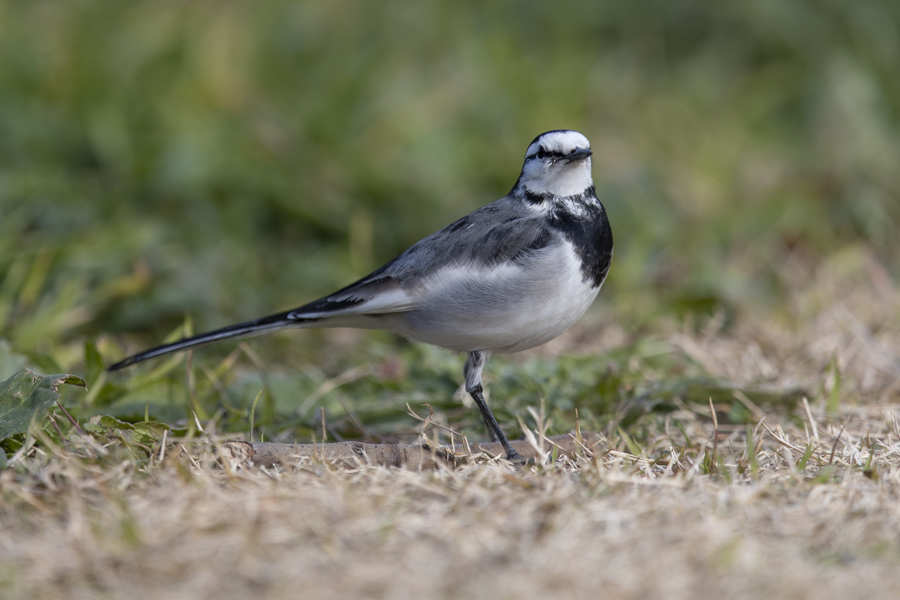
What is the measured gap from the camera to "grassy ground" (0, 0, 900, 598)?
89.5 inches

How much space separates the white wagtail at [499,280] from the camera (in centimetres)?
355

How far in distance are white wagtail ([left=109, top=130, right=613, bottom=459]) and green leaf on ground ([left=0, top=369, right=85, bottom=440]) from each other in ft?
2.27

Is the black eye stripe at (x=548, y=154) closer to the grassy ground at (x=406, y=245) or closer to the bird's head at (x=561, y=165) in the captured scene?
the bird's head at (x=561, y=165)

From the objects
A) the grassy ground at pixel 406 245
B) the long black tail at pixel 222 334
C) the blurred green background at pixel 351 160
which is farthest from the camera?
the blurred green background at pixel 351 160

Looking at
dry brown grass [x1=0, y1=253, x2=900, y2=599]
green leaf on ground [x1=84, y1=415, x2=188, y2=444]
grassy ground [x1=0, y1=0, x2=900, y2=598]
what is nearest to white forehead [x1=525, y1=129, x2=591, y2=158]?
grassy ground [x1=0, y1=0, x2=900, y2=598]

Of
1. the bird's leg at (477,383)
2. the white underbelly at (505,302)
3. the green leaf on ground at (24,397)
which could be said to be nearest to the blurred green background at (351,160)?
the bird's leg at (477,383)

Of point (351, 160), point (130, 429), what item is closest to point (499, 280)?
point (130, 429)

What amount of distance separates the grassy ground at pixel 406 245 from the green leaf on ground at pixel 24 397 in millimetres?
51

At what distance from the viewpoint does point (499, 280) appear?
3.57 meters

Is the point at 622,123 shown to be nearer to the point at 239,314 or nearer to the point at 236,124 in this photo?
the point at 236,124

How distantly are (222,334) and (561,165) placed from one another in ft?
4.69

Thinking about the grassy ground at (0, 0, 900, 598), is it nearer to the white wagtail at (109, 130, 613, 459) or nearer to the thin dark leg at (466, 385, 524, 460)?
the thin dark leg at (466, 385, 524, 460)

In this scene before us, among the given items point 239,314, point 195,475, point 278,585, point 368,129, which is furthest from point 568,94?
point 278,585

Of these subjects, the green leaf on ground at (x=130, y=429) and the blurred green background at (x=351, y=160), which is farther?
the blurred green background at (x=351, y=160)
